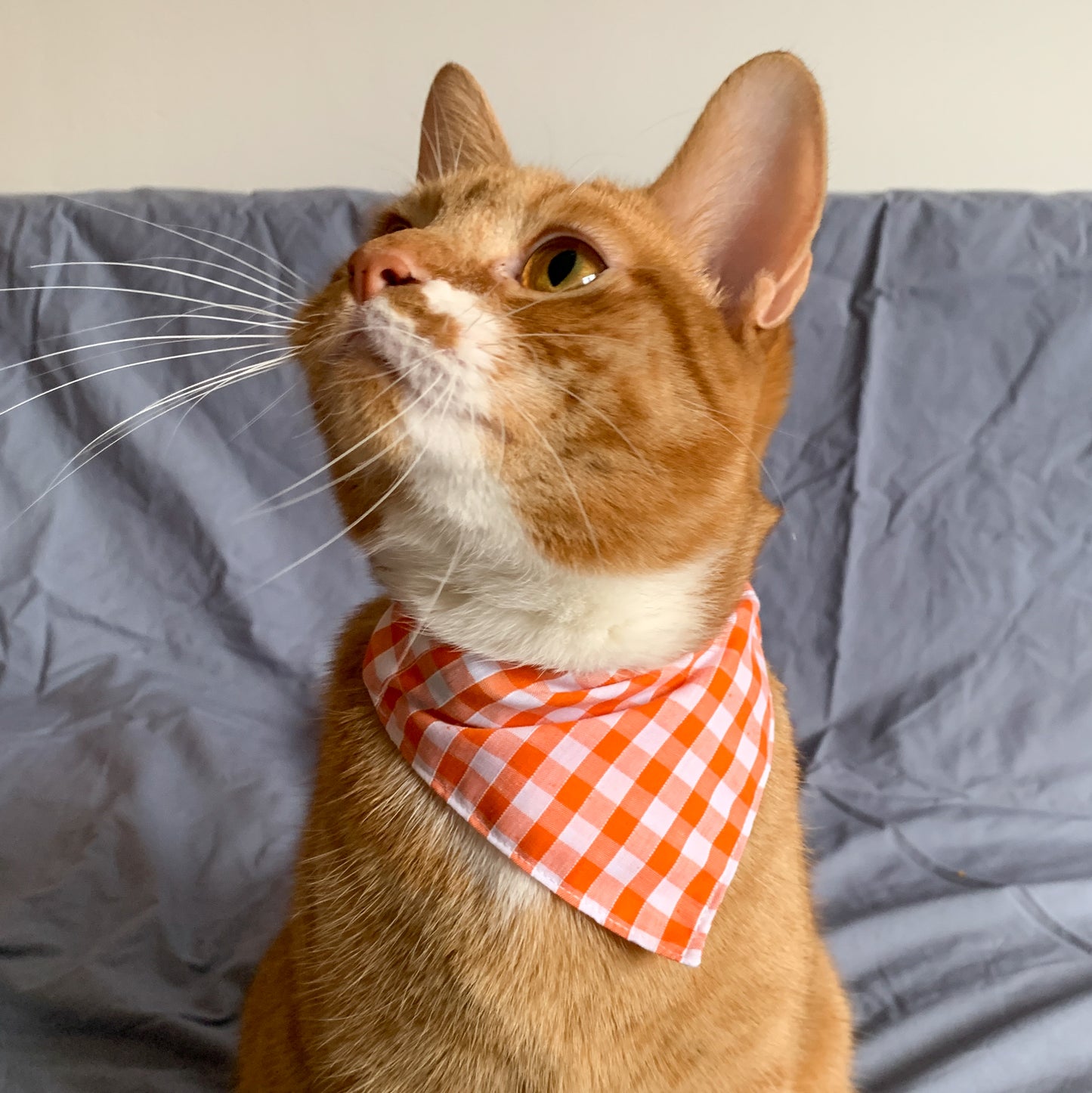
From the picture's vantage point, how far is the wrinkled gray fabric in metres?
1.39

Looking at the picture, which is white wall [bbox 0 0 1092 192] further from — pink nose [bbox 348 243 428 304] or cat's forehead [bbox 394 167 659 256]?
pink nose [bbox 348 243 428 304]

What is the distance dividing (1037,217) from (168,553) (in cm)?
164

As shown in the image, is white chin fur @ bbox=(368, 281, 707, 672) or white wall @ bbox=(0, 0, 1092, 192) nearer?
white chin fur @ bbox=(368, 281, 707, 672)

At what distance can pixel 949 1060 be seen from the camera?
3.83ft

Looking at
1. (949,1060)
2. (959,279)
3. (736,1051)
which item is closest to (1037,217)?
(959,279)

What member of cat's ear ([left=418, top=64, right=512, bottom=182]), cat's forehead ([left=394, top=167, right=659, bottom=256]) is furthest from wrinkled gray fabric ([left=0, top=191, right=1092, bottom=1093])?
cat's forehead ([left=394, top=167, right=659, bottom=256])

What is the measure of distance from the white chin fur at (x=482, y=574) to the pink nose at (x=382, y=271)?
0.05ft

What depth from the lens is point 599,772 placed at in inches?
30.1

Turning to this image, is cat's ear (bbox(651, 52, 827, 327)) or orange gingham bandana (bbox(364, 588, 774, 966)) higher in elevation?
cat's ear (bbox(651, 52, 827, 327))

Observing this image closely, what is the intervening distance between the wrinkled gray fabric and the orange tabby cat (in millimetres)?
607

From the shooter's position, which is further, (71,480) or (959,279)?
(71,480)

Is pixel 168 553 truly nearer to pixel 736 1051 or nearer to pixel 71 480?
pixel 71 480

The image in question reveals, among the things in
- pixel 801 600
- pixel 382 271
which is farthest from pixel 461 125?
pixel 801 600

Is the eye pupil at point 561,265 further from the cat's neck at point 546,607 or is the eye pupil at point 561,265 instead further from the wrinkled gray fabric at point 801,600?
the wrinkled gray fabric at point 801,600
